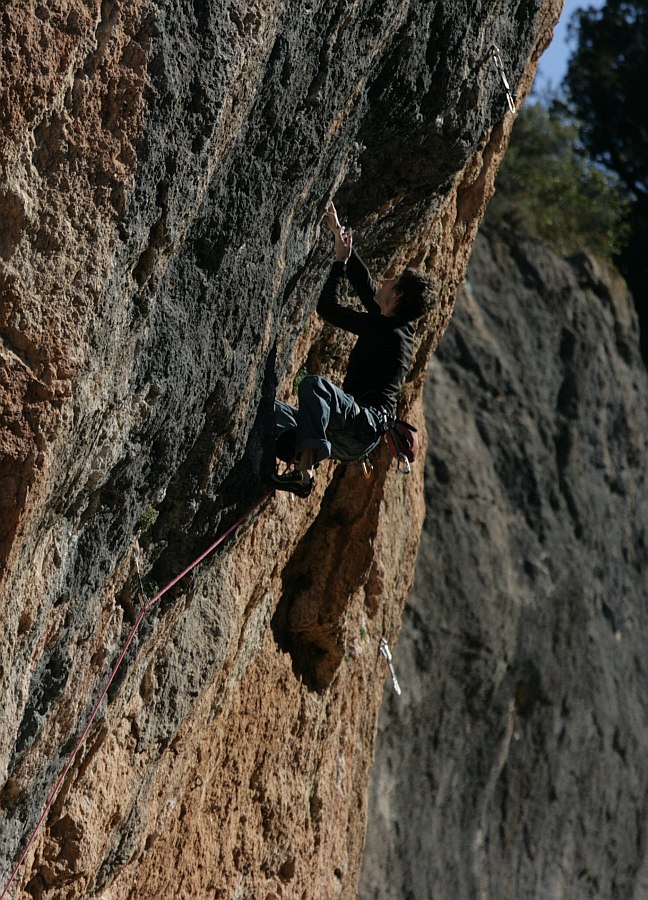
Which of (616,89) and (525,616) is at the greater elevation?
(616,89)

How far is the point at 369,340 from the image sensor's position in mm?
6082

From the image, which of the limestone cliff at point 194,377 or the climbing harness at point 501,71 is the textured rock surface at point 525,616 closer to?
the limestone cliff at point 194,377

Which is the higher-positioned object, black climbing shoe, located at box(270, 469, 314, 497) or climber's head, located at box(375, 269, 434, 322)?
climber's head, located at box(375, 269, 434, 322)

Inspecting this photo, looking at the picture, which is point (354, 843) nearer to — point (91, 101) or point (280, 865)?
point (280, 865)

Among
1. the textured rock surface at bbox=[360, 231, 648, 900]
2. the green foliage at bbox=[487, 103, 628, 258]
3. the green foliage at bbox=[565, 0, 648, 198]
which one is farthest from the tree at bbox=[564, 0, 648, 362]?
the textured rock surface at bbox=[360, 231, 648, 900]

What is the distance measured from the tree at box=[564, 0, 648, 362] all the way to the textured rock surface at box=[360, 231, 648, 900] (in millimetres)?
7001

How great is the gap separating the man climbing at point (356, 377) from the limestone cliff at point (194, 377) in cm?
16

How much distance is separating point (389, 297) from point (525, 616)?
295 inches

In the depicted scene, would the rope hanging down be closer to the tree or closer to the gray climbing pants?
the gray climbing pants

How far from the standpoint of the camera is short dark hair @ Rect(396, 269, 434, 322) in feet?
19.7

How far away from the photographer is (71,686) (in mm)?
4805

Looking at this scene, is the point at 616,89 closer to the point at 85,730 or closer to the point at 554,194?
the point at 554,194

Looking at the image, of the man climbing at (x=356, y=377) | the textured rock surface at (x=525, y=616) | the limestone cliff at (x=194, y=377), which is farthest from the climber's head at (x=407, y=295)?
the textured rock surface at (x=525, y=616)

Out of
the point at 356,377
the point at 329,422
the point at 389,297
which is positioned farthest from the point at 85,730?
Result: the point at 389,297
